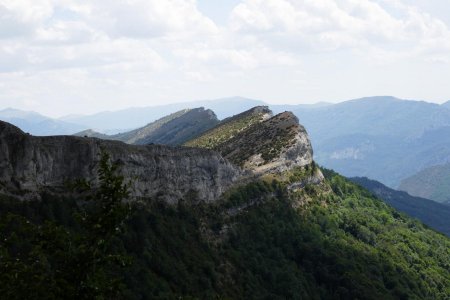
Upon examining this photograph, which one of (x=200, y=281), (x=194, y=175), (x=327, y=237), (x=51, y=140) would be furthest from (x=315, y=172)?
(x=51, y=140)

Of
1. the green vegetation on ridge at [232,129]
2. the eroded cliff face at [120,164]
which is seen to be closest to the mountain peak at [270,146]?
the green vegetation on ridge at [232,129]

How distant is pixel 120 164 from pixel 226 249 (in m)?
36.7

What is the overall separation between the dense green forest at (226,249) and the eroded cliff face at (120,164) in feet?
6.82

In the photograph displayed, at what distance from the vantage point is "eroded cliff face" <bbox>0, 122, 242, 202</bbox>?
62.3 m

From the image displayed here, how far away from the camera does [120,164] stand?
60.2 m

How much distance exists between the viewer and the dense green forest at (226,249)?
2752 cm

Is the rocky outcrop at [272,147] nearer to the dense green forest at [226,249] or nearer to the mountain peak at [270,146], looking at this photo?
the mountain peak at [270,146]

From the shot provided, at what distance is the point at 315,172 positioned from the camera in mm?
131250

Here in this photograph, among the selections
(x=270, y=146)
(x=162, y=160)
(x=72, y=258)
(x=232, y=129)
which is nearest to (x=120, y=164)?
(x=162, y=160)

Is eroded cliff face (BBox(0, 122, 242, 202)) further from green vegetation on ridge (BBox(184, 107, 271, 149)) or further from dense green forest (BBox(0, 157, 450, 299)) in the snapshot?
green vegetation on ridge (BBox(184, 107, 271, 149))

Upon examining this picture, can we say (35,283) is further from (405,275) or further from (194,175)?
(405,275)

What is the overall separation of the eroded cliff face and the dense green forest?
2080 mm

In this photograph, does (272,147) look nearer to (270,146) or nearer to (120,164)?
(270,146)

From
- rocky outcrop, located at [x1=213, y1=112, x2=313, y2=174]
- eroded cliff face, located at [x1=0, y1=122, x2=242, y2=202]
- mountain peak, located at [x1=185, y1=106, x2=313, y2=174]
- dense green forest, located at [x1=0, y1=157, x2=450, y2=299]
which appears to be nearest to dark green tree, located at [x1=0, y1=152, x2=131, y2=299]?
dense green forest, located at [x1=0, y1=157, x2=450, y2=299]
